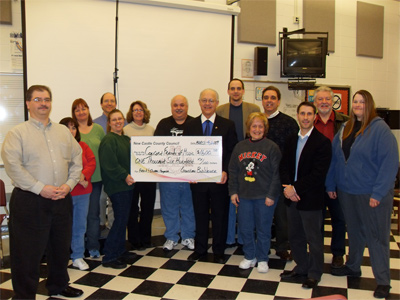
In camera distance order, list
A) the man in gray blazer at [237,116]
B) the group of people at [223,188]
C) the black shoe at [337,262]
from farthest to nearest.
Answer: the man in gray blazer at [237,116], the black shoe at [337,262], the group of people at [223,188]

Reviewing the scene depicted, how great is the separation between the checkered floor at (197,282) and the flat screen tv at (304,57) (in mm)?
3490

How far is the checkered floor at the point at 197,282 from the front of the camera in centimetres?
319

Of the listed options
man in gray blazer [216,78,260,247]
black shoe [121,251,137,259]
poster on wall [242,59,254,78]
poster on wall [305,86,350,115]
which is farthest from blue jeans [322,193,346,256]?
poster on wall [305,86,350,115]

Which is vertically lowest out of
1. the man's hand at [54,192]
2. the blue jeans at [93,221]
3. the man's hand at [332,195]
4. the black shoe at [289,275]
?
the black shoe at [289,275]

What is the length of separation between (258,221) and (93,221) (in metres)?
1.84

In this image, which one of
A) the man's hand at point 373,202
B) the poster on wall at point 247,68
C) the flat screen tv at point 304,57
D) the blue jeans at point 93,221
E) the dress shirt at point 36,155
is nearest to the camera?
the dress shirt at point 36,155

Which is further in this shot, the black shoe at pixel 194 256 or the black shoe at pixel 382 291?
the black shoe at pixel 194 256

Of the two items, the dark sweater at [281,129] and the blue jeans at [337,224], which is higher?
the dark sweater at [281,129]

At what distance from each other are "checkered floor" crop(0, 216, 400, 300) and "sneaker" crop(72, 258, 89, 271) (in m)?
0.05

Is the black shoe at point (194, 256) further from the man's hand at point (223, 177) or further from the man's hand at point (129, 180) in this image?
the man's hand at point (129, 180)

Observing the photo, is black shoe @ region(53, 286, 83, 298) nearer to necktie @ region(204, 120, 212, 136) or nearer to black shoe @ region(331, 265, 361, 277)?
necktie @ region(204, 120, 212, 136)

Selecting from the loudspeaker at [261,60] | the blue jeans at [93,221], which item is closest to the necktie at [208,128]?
the blue jeans at [93,221]

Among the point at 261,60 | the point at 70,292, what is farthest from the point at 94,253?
the point at 261,60

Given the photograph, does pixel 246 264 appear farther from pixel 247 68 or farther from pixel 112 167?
pixel 247 68
